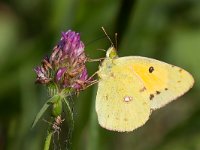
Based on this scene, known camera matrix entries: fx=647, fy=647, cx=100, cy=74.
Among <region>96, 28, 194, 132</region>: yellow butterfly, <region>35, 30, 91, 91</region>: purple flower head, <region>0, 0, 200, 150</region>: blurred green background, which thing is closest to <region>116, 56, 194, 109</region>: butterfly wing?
<region>96, 28, 194, 132</region>: yellow butterfly

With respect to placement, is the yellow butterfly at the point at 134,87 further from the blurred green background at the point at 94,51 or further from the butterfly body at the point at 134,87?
the blurred green background at the point at 94,51

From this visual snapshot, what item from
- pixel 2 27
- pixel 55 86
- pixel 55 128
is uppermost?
pixel 2 27

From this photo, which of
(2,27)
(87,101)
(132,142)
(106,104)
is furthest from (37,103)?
(2,27)

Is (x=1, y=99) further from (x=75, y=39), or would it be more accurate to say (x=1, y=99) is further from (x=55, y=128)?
(x=55, y=128)

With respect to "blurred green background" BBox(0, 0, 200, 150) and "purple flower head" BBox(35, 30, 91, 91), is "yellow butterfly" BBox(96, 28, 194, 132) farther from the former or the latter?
"purple flower head" BBox(35, 30, 91, 91)

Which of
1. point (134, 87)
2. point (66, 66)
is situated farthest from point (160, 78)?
point (66, 66)

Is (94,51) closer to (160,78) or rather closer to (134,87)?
(134,87)

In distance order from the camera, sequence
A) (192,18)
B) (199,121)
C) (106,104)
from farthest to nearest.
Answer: (192,18) → (199,121) → (106,104)
